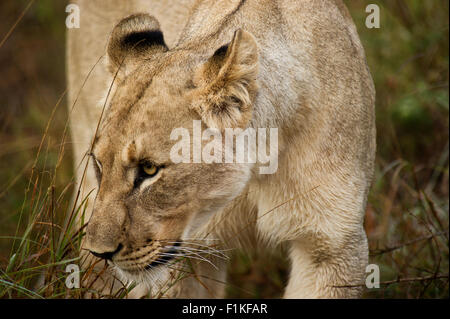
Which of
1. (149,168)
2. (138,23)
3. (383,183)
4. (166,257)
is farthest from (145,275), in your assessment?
(383,183)

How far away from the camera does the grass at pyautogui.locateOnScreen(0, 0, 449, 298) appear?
307cm

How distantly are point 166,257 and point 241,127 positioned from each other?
2.18 feet

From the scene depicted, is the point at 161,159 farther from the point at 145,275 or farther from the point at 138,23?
the point at 138,23

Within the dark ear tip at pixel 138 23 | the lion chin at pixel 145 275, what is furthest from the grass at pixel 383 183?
the dark ear tip at pixel 138 23

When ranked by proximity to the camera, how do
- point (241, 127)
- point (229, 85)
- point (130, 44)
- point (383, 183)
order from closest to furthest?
point (229, 85) → point (241, 127) → point (130, 44) → point (383, 183)

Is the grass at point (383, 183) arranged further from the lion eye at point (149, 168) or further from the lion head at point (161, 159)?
the lion eye at point (149, 168)

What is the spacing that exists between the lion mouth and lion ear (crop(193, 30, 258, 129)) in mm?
556

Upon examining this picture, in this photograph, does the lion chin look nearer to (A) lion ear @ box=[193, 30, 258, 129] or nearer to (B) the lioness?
(B) the lioness

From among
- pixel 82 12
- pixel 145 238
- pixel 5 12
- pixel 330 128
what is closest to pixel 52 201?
pixel 145 238

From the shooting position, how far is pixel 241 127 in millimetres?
2742

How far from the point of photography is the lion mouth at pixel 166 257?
2.80 m

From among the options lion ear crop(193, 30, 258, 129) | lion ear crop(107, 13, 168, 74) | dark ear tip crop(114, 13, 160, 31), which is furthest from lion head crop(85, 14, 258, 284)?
dark ear tip crop(114, 13, 160, 31)

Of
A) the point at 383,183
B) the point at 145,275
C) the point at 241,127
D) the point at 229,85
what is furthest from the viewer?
the point at 383,183
